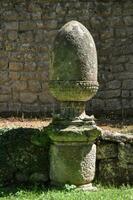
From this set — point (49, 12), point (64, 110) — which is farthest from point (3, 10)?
point (64, 110)

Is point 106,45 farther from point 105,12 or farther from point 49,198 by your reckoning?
point 49,198

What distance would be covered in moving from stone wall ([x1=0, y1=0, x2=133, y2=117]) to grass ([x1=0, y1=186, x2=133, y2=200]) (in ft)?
20.2

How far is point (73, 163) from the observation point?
6.33 m

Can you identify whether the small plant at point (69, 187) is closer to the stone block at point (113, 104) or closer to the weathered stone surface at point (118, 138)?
the weathered stone surface at point (118, 138)

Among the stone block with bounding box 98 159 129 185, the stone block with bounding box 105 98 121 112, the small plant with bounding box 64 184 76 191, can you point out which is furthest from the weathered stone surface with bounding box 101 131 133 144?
the stone block with bounding box 105 98 121 112

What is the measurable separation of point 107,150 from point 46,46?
6419 millimetres

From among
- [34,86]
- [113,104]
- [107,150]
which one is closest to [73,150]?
[107,150]

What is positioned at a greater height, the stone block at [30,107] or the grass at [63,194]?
the stone block at [30,107]

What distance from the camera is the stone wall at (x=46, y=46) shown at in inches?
494

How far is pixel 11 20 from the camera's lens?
12719 mm

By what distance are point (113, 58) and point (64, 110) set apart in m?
6.35

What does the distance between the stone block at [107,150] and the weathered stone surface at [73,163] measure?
23 cm

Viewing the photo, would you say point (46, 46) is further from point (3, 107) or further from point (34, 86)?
point (3, 107)

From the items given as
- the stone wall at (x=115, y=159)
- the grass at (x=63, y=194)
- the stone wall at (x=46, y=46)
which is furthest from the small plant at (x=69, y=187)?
the stone wall at (x=46, y=46)
